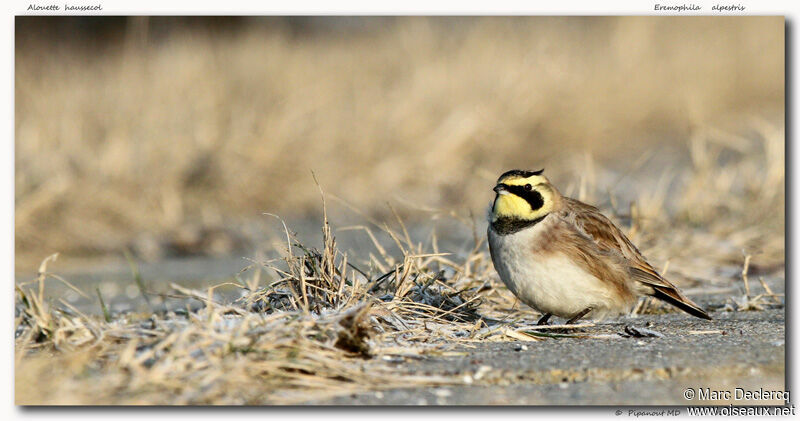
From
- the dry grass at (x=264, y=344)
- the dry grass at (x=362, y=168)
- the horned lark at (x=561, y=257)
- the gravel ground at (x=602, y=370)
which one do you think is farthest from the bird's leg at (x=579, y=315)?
the dry grass at (x=264, y=344)

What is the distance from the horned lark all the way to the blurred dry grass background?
1.88 m

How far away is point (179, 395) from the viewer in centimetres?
329

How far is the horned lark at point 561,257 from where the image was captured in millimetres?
4355

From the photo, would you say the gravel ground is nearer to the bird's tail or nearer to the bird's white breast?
the bird's white breast

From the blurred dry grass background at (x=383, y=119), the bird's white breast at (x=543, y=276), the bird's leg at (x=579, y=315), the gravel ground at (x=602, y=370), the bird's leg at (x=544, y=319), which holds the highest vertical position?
the blurred dry grass background at (x=383, y=119)

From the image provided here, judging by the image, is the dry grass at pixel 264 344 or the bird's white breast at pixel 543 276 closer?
the dry grass at pixel 264 344

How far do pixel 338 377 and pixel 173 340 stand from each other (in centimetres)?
61

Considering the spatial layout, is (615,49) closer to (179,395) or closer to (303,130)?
(303,130)

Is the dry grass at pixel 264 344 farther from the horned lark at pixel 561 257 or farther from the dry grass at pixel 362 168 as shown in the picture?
the horned lark at pixel 561 257

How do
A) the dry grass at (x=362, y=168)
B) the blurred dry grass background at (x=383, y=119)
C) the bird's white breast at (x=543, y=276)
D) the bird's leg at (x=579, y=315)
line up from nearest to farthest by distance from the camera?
the dry grass at (x=362, y=168)
the bird's white breast at (x=543, y=276)
the bird's leg at (x=579, y=315)
the blurred dry grass background at (x=383, y=119)

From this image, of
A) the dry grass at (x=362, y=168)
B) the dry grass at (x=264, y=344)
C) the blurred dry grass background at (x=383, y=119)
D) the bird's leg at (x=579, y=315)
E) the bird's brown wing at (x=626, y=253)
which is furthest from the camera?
the blurred dry grass background at (x=383, y=119)

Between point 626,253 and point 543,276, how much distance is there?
63 cm

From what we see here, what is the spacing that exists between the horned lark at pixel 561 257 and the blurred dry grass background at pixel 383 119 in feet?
6.16

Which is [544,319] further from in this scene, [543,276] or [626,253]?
[626,253]
